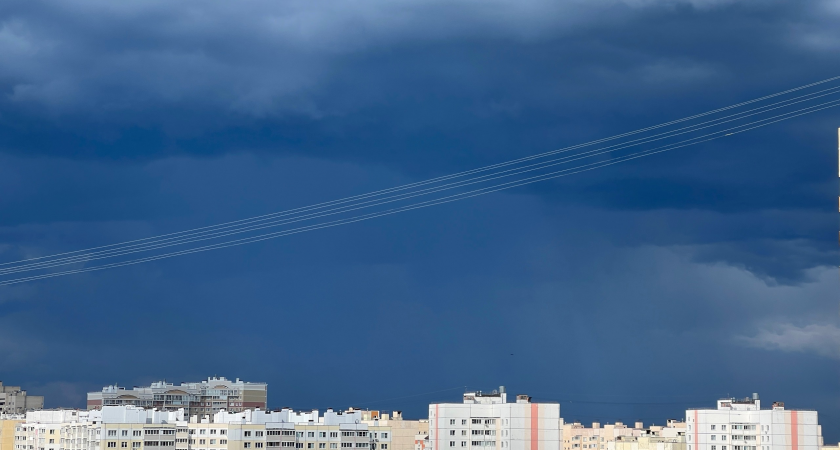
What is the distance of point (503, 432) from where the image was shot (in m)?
52.0

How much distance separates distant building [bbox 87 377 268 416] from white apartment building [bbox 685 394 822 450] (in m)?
49.8

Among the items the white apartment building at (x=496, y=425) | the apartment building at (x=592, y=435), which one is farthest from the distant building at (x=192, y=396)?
the white apartment building at (x=496, y=425)

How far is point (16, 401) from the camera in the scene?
115 meters

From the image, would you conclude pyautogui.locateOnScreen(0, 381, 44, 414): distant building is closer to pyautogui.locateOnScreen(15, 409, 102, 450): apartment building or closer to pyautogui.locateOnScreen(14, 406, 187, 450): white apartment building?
pyautogui.locateOnScreen(15, 409, 102, 450): apartment building

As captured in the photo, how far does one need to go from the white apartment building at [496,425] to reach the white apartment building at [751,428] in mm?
7109

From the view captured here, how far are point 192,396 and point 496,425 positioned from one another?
50600 mm

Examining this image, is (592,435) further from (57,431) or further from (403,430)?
(57,431)

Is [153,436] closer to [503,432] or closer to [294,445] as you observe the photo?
[294,445]

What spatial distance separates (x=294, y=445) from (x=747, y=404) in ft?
71.4

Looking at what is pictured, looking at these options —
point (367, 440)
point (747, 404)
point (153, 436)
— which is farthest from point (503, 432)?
point (153, 436)

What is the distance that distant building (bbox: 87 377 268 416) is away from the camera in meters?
93.2

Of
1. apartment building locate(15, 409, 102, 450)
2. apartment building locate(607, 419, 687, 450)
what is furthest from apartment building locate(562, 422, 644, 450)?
apartment building locate(15, 409, 102, 450)

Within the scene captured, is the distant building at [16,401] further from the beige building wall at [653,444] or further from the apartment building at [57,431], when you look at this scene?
the beige building wall at [653,444]

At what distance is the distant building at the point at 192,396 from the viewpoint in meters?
93.2
